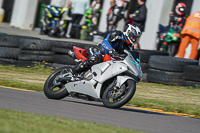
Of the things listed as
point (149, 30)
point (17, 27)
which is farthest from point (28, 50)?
point (17, 27)

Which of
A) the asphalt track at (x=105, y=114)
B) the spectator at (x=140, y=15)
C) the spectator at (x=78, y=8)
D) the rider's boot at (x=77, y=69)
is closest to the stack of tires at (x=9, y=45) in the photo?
the spectator at (x=140, y=15)

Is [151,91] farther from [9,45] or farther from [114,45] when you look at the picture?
[9,45]

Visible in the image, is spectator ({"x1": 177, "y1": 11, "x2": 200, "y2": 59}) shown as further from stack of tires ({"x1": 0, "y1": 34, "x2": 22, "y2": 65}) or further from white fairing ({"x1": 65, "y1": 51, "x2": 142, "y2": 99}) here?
white fairing ({"x1": 65, "y1": 51, "x2": 142, "y2": 99})

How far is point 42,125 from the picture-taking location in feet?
15.5

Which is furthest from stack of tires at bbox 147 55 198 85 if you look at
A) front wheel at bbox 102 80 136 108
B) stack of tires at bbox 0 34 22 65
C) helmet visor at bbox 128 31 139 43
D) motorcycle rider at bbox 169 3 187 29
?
front wheel at bbox 102 80 136 108

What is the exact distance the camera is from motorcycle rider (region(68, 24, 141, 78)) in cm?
707

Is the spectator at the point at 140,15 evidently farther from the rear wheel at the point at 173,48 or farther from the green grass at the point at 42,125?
the green grass at the point at 42,125

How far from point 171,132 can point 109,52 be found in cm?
191

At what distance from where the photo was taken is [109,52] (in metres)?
6.95

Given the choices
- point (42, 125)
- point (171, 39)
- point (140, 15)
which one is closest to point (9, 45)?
point (140, 15)

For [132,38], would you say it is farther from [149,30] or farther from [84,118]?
[149,30]

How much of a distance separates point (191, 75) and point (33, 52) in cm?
424

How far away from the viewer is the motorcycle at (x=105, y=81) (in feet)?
21.8

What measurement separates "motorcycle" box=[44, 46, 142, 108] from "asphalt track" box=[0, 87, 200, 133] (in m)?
0.19
